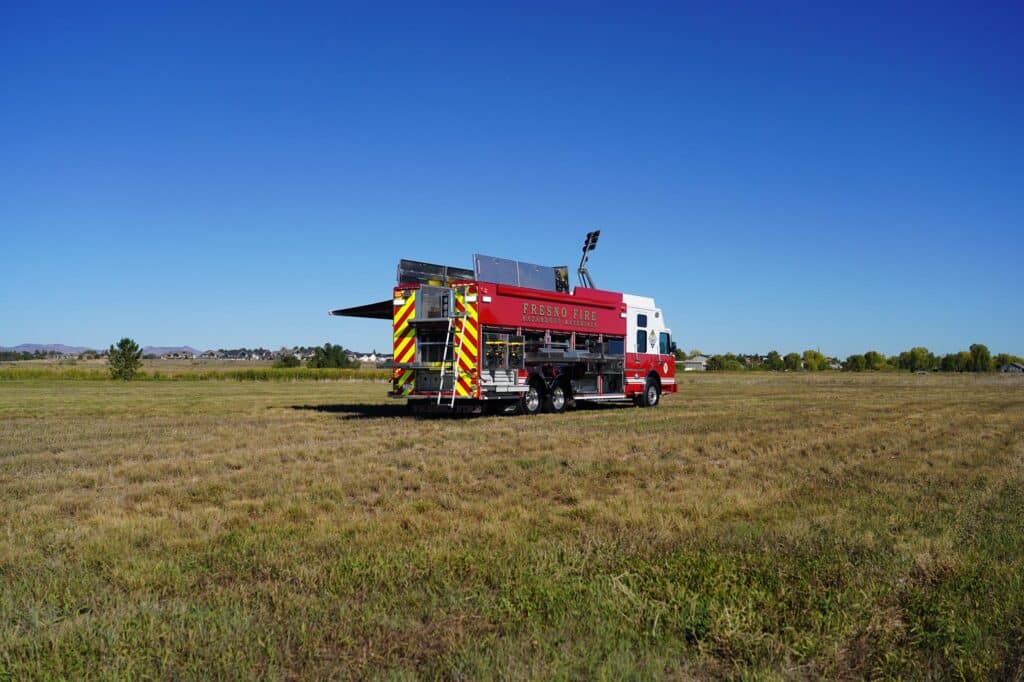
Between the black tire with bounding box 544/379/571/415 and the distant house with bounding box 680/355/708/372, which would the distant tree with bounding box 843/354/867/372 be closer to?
the distant house with bounding box 680/355/708/372

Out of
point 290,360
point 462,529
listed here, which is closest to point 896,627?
point 462,529

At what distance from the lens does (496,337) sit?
61.6 ft

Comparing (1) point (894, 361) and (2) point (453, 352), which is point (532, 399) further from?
(1) point (894, 361)

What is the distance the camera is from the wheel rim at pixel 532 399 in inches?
792

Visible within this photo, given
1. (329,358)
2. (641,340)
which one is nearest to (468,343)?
(641,340)

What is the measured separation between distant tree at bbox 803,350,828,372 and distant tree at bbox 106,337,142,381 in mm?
116103

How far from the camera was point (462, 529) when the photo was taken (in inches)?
261

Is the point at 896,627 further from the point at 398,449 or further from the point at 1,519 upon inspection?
the point at 398,449

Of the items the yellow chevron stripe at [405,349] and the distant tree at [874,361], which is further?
the distant tree at [874,361]

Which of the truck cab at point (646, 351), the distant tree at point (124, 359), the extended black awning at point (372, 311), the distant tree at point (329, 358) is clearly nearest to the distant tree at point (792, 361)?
the distant tree at point (329, 358)

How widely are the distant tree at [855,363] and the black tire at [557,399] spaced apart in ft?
450

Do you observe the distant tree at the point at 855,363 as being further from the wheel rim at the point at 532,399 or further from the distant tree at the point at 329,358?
the wheel rim at the point at 532,399

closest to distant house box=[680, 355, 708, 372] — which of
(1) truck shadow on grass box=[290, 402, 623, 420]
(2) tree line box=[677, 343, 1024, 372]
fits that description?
(2) tree line box=[677, 343, 1024, 372]

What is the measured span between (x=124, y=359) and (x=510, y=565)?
64.8m
